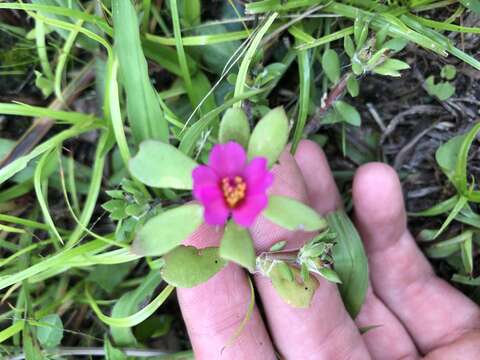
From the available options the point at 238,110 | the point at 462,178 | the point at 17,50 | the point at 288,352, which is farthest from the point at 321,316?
the point at 17,50

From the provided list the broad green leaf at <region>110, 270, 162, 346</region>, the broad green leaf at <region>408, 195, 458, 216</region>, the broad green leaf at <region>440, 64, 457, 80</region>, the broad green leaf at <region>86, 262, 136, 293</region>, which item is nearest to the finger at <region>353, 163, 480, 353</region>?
the broad green leaf at <region>408, 195, 458, 216</region>

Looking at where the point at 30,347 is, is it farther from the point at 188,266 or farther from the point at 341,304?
the point at 341,304

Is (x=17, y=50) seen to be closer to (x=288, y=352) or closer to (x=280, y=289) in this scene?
(x=280, y=289)

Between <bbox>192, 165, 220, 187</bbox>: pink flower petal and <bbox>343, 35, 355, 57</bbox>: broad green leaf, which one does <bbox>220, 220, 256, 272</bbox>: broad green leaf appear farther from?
<bbox>343, 35, 355, 57</bbox>: broad green leaf

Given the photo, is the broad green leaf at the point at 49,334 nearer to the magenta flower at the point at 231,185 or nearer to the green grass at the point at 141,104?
the green grass at the point at 141,104

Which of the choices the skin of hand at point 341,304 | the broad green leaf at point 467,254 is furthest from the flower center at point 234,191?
the broad green leaf at point 467,254
